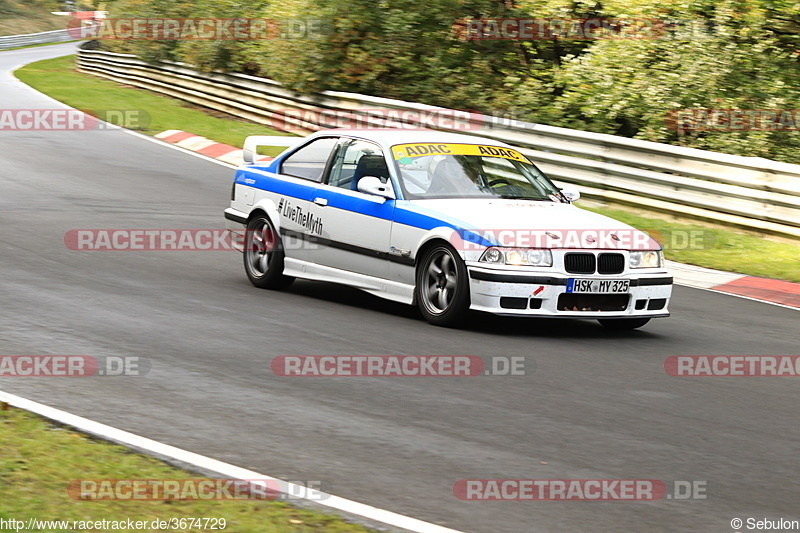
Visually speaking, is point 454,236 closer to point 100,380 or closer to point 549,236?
point 549,236

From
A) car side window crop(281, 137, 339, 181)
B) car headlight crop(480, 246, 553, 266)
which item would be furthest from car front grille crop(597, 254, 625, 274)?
car side window crop(281, 137, 339, 181)

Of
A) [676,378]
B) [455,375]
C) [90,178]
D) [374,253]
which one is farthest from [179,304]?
[90,178]

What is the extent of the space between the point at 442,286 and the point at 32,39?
62419 millimetres

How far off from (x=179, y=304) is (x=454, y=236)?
2372mm

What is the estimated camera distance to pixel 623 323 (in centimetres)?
944

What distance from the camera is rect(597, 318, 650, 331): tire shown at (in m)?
9.14

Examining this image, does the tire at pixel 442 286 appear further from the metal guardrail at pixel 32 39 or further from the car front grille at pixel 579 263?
the metal guardrail at pixel 32 39

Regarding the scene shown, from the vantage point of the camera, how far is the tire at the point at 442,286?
335 inches

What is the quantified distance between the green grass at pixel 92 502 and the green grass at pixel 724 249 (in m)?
8.92

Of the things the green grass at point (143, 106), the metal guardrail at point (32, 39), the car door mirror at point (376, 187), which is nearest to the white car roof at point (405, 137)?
the car door mirror at point (376, 187)

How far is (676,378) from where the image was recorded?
7508 mm

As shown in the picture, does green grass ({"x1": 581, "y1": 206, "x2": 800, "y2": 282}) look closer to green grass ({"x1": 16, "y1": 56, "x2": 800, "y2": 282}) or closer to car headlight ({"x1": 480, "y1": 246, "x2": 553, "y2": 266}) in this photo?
green grass ({"x1": 16, "y1": 56, "x2": 800, "y2": 282})

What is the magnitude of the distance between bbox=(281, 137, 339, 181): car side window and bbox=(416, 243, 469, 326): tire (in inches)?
68.9

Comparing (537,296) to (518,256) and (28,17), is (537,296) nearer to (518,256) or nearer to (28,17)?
(518,256)
